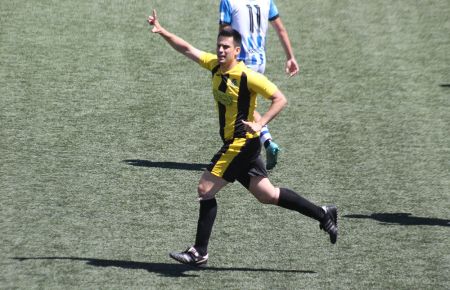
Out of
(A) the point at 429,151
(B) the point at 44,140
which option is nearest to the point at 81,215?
(B) the point at 44,140

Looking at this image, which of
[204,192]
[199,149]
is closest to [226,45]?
→ [204,192]

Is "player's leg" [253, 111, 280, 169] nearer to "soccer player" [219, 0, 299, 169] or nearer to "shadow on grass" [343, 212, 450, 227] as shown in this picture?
"soccer player" [219, 0, 299, 169]

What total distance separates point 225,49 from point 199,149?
351 centimetres

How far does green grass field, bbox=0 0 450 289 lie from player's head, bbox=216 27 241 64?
175 centimetres

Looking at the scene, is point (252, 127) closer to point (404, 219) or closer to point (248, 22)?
point (404, 219)

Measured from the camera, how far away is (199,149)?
11.9 m

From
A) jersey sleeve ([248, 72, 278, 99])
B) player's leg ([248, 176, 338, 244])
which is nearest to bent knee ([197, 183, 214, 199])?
player's leg ([248, 176, 338, 244])

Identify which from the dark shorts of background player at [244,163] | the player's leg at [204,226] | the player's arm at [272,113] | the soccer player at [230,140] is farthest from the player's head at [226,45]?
the player's leg at [204,226]

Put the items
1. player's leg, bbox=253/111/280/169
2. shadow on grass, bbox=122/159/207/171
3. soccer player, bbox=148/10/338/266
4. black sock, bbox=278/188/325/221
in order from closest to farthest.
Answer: soccer player, bbox=148/10/338/266 < black sock, bbox=278/188/325/221 < player's leg, bbox=253/111/280/169 < shadow on grass, bbox=122/159/207/171

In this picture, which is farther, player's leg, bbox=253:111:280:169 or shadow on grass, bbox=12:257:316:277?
player's leg, bbox=253:111:280:169

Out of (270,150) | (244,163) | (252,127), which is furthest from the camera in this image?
(270,150)

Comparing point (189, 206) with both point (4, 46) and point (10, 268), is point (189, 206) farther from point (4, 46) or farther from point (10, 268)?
point (4, 46)

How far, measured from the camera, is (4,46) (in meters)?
14.7

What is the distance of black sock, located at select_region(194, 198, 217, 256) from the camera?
867 cm
